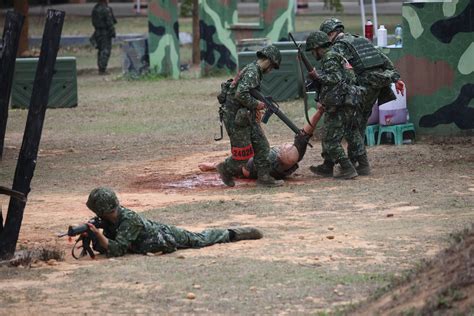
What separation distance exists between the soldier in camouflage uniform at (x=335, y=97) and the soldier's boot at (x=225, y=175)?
1068mm

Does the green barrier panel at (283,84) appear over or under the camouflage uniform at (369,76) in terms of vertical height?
under

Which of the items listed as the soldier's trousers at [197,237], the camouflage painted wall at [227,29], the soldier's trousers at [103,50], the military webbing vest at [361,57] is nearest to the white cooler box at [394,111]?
the military webbing vest at [361,57]

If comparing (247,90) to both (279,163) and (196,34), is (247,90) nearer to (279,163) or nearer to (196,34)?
(279,163)

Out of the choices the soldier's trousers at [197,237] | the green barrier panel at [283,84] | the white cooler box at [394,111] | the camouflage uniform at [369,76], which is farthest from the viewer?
the green barrier panel at [283,84]

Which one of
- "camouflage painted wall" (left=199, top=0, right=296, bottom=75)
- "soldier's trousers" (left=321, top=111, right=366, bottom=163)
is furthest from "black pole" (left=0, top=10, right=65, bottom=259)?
"camouflage painted wall" (left=199, top=0, right=296, bottom=75)

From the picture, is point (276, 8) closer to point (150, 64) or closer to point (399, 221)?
point (150, 64)

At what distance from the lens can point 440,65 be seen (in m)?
15.3

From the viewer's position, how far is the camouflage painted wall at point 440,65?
1522 cm

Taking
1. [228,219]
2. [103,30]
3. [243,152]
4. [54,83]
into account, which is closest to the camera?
[228,219]

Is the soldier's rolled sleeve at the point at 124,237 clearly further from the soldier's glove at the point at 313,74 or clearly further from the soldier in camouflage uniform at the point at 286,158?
the soldier's glove at the point at 313,74

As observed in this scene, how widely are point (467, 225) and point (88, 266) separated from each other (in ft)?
10.2

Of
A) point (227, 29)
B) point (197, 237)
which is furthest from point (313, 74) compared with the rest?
point (227, 29)

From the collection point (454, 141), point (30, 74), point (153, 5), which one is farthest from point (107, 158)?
point (153, 5)

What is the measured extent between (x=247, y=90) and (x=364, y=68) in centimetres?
164
